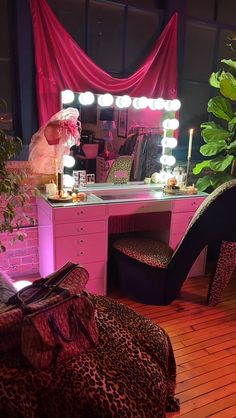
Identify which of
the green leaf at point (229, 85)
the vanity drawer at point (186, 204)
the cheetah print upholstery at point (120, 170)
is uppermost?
the green leaf at point (229, 85)

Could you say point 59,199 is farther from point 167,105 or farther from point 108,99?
point 167,105

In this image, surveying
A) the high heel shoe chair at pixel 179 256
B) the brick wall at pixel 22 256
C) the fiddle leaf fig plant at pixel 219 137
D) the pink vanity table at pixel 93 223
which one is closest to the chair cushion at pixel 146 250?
the high heel shoe chair at pixel 179 256

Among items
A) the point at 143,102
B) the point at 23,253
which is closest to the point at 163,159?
the point at 143,102

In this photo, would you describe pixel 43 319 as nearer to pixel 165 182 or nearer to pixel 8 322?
pixel 8 322

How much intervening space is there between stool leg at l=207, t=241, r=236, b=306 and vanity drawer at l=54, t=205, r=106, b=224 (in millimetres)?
908

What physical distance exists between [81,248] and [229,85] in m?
1.76

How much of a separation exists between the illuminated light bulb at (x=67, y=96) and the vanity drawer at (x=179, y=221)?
3.98 feet

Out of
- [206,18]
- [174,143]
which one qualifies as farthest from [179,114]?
[206,18]

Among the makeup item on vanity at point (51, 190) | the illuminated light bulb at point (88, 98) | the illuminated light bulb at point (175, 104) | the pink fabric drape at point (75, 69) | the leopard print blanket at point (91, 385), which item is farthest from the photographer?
the illuminated light bulb at point (175, 104)

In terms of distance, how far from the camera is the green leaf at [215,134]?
3.01 metres

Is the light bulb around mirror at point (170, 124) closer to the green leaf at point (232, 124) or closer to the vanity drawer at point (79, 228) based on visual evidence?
the green leaf at point (232, 124)

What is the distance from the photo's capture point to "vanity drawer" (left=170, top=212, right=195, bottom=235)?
2.79 meters

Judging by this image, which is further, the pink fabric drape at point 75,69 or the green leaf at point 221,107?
the green leaf at point 221,107

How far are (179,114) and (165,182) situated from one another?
0.65m
